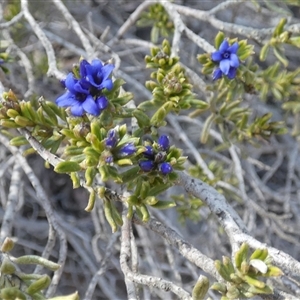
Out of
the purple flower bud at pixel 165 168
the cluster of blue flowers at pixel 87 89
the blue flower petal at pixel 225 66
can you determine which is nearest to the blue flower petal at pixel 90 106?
the cluster of blue flowers at pixel 87 89

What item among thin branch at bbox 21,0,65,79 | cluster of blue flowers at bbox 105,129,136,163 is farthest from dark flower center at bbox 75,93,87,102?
thin branch at bbox 21,0,65,79

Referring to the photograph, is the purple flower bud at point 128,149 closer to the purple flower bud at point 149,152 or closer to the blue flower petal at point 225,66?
the purple flower bud at point 149,152

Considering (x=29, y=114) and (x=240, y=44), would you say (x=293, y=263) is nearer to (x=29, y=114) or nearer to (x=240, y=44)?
(x=29, y=114)

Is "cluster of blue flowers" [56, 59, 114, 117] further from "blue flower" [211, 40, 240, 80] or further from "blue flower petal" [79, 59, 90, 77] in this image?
"blue flower" [211, 40, 240, 80]

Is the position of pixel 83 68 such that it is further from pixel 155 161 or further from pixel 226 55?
pixel 226 55

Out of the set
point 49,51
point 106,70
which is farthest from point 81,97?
point 49,51

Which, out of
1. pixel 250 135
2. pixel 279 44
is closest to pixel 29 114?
pixel 250 135
